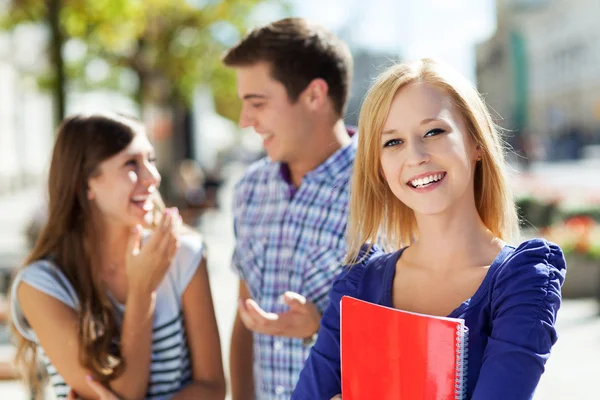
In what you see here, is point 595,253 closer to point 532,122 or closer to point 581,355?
point 581,355

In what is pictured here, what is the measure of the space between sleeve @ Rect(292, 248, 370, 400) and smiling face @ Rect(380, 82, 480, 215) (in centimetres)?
27

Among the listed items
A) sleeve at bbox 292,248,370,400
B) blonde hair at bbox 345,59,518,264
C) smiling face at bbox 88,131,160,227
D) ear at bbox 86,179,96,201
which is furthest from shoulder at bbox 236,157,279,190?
sleeve at bbox 292,248,370,400

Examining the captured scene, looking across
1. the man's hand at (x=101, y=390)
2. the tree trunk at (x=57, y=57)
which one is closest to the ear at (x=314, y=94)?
the man's hand at (x=101, y=390)

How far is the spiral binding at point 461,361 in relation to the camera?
4.88 feet

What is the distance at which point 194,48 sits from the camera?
1675cm

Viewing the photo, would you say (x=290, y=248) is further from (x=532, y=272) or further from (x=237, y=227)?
(x=532, y=272)

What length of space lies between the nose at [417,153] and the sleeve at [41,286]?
4.25ft

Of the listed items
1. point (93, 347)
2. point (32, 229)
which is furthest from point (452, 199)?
point (32, 229)

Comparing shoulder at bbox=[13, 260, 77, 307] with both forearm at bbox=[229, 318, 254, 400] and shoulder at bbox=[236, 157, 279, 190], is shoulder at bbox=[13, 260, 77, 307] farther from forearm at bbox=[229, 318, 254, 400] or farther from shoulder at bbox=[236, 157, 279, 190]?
shoulder at bbox=[236, 157, 279, 190]

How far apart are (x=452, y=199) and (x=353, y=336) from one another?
37 centimetres

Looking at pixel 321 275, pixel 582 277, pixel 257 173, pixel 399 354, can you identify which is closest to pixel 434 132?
pixel 399 354

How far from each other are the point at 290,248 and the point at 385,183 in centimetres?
76

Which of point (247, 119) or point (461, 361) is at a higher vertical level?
point (247, 119)

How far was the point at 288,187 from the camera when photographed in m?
2.74
